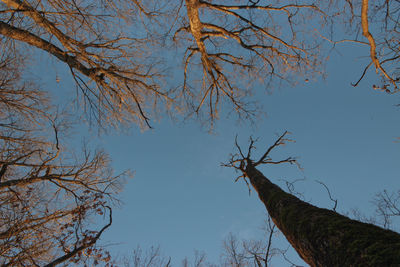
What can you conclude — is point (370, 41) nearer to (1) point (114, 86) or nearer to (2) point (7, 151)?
(1) point (114, 86)

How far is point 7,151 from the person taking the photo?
4711 mm

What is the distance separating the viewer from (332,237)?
1.60m

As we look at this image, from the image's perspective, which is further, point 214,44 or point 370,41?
point 214,44

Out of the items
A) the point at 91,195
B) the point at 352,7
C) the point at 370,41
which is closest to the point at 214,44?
the point at 352,7

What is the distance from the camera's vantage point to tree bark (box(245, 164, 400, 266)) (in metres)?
1.28

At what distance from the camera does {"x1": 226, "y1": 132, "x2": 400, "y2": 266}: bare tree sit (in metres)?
1.28

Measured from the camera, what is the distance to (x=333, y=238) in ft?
5.20

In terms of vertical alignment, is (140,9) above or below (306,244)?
above

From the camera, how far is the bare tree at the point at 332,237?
4.21ft

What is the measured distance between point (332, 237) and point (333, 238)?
0.01 metres

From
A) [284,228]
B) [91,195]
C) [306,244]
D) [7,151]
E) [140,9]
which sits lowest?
[306,244]

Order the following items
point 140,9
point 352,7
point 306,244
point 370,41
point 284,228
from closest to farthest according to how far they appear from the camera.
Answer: point 306,244 < point 284,228 < point 370,41 < point 352,7 < point 140,9

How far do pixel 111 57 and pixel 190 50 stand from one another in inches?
89.0

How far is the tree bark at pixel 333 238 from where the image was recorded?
128 cm
